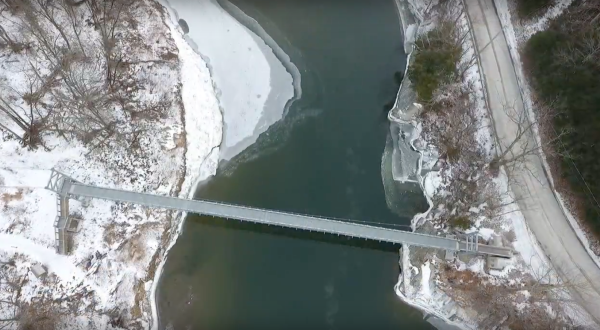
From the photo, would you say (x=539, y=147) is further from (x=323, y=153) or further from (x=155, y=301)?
(x=155, y=301)

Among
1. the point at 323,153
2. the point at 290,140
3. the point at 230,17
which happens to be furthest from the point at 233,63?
the point at 323,153

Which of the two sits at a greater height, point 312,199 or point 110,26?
point 110,26

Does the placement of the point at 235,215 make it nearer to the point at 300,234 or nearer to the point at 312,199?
the point at 300,234

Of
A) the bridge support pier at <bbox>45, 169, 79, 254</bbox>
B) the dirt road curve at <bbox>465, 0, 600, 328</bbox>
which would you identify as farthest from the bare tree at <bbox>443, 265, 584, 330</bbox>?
the bridge support pier at <bbox>45, 169, 79, 254</bbox>

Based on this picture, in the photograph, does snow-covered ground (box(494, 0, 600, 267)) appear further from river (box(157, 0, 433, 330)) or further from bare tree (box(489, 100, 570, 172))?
river (box(157, 0, 433, 330))

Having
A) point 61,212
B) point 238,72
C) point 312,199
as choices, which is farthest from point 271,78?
point 61,212

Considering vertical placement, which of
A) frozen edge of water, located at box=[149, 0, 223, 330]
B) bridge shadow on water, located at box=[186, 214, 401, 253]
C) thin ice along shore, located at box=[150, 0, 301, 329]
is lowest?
bridge shadow on water, located at box=[186, 214, 401, 253]
